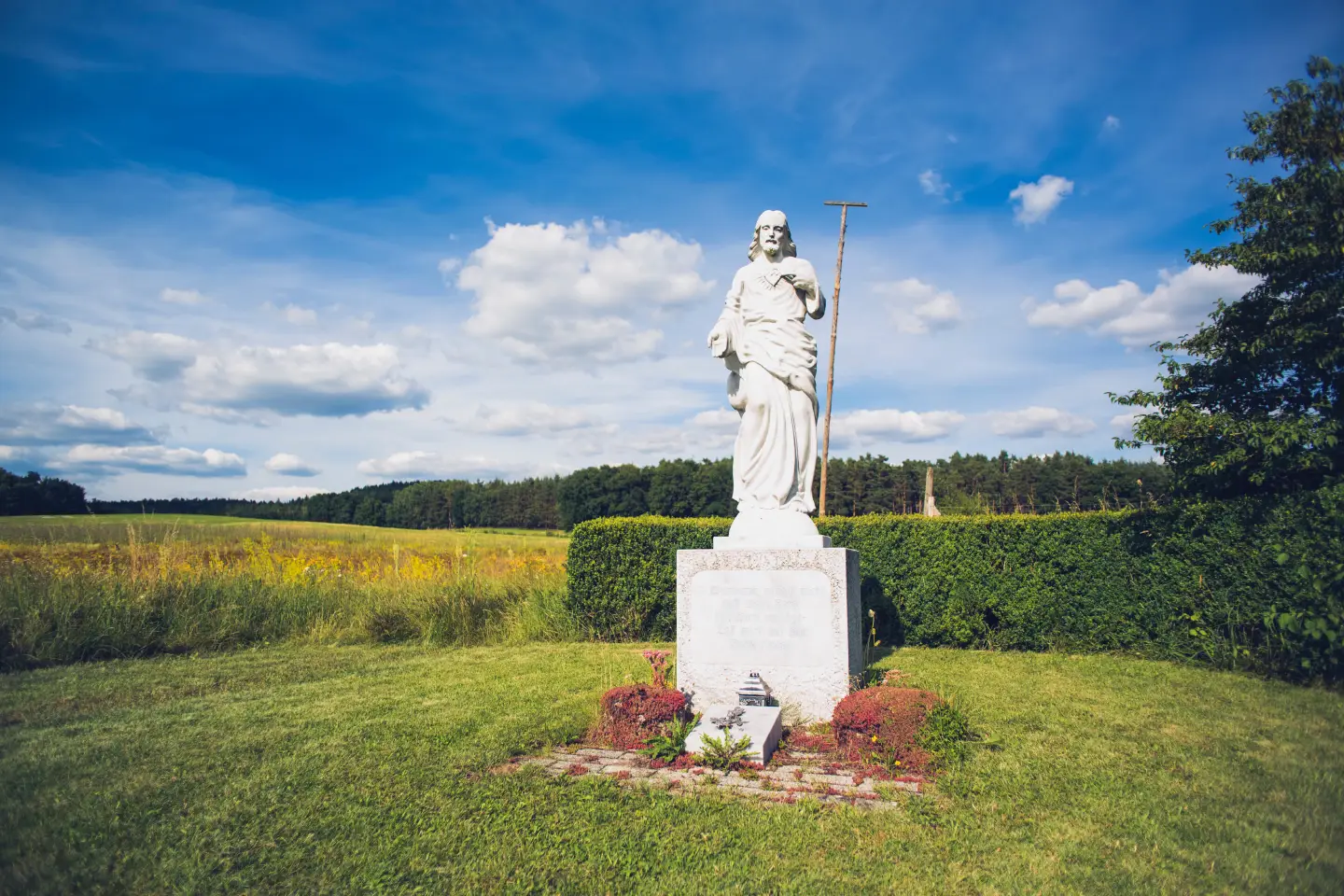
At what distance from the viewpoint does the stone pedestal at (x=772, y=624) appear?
5.42 m

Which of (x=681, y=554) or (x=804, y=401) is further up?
(x=804, y=401)

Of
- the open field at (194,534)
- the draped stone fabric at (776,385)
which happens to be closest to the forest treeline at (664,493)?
the open field at (194,534)

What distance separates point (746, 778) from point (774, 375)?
3.38 m

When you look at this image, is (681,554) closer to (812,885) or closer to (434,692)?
(434,692)

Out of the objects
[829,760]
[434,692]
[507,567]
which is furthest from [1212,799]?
[507,567]

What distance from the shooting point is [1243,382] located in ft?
21.5

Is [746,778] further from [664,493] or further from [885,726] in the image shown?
[664,493]

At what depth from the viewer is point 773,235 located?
6.29 metres

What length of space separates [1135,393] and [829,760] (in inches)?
233

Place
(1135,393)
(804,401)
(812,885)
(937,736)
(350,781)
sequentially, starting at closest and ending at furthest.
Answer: (812,885) < (350,781) < (937,736) < (804,401) < (1135,393)

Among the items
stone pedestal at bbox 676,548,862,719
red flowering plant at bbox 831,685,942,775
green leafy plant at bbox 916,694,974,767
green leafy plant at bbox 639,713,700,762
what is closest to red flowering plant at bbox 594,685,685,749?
green leafy plant at bbox 639,713,700,762

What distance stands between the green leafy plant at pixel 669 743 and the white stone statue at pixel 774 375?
1.87 metres

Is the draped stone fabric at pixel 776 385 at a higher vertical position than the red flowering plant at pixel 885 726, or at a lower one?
higher

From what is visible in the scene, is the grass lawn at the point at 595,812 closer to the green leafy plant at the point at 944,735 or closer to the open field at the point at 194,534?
the green leafy plant at the point at 944,735
